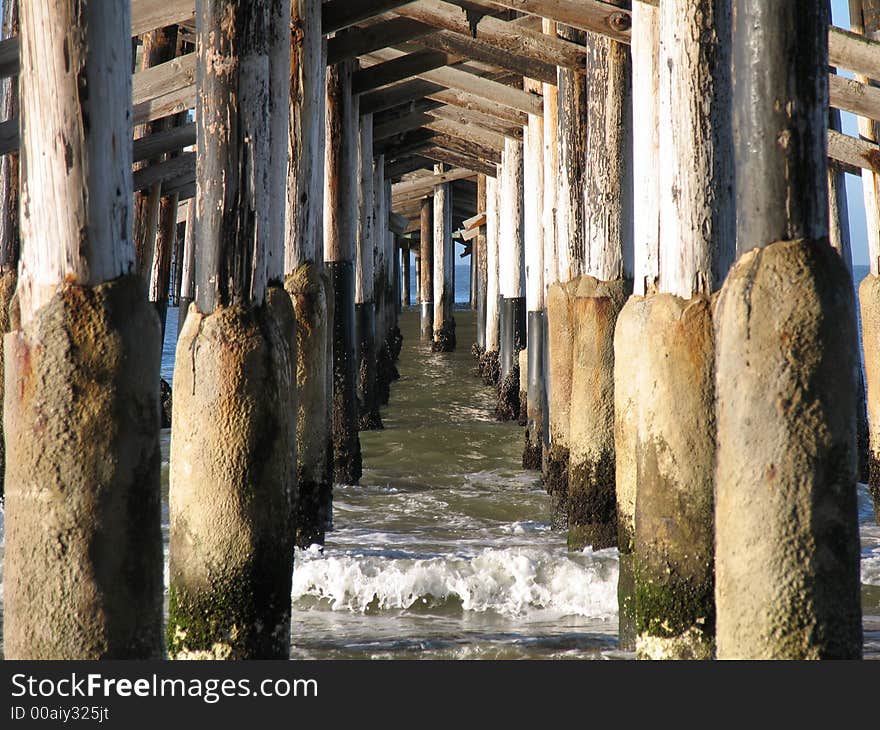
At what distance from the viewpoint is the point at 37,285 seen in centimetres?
330

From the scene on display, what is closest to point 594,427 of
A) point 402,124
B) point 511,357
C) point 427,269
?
point 511,357

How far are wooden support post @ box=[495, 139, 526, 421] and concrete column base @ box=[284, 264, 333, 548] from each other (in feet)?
22.4

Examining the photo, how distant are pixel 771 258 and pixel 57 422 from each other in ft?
6.32

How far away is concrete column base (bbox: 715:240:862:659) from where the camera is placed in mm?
3023

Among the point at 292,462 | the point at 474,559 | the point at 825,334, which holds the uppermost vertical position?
the point at 825,334

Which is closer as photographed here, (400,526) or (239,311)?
(239,311)

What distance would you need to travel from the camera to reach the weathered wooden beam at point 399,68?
1018 cm

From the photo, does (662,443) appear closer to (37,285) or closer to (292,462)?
(292,462)

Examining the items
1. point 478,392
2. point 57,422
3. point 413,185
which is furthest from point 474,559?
point 413,185

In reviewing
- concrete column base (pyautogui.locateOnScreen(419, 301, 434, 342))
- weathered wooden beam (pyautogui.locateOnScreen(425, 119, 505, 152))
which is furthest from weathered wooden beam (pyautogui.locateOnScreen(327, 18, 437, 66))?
concrete column base (pyautogui.locateOnScreen(419, 301, 434, 342))

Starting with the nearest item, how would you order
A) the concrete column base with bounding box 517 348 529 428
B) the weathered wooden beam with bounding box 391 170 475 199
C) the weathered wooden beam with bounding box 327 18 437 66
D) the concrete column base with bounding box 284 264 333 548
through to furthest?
the concrete column base with bounding box 284 264 333 548
the weathered wooden beam with bounding box 327 18 437 66
the concrete column base with bounding box 517 348 529 428
the weathered wooden beam with bounding box 391 170 475 199

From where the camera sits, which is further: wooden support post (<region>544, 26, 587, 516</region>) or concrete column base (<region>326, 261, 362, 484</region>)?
concrete column base (<region>326, 261, 362, 484</region>)

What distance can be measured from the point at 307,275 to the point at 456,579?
1.82 metres

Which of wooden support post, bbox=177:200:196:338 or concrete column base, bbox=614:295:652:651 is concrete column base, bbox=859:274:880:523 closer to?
concrete column base, bbox=614:295:652:651
